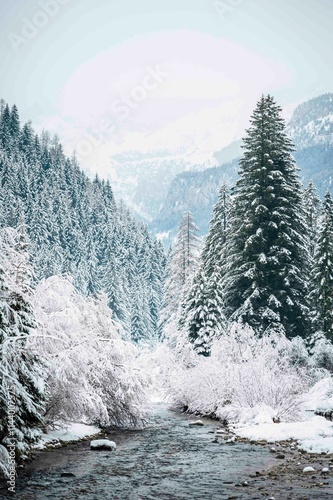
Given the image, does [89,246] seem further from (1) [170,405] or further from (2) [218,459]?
(2) [218,459]

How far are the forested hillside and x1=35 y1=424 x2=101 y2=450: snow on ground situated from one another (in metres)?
54.7

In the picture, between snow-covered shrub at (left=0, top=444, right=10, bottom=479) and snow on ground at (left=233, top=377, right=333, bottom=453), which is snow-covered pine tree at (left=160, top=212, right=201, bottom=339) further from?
snow-covered shrub at (left=0, top=444, right=10, bottom=479)

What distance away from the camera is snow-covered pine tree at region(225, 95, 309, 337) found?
31.6 meters

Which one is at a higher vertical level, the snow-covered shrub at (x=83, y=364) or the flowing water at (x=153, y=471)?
the snow-covered shrub at (x=83, y=364)

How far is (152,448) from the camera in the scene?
14.9 meters

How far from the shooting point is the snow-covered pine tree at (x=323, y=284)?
103 ft

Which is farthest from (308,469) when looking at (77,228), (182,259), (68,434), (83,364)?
(77,228)

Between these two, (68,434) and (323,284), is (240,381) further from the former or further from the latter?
(323,284)

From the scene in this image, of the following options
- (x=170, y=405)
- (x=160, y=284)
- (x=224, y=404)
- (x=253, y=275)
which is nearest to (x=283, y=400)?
(x=224, y=404)

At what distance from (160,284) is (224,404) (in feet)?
233

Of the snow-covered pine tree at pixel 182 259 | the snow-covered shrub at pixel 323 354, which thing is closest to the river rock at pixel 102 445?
the snow-covered shrub at pixel 323 354

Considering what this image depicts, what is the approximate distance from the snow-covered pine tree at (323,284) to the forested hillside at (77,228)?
4248 centimetres

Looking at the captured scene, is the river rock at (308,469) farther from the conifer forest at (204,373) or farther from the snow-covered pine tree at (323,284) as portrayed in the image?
the snow-covered pine tree at (323,284)

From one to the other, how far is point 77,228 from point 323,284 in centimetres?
7809
